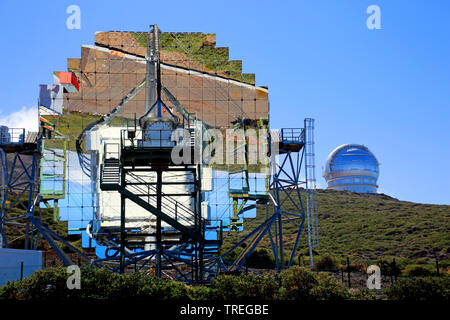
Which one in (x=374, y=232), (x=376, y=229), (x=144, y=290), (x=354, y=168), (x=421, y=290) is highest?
(x=354, y=168)

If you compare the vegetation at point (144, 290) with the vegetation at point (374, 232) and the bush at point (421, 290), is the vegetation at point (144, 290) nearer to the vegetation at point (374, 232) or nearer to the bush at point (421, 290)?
the bush at point (421, 290)

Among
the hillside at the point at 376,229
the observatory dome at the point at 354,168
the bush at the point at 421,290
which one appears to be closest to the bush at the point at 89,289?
the bush at the point at 421,290

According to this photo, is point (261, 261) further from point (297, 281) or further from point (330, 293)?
point (330, 293)

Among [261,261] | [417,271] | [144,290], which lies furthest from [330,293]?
[261,261]

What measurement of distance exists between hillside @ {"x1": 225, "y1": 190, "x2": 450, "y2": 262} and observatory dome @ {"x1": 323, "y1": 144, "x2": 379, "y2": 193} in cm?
716

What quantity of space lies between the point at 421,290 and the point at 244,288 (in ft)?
22.2

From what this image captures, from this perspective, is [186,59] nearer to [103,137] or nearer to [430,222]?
[103,137]

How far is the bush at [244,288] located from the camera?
25452 millimetres

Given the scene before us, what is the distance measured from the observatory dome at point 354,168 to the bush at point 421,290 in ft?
271

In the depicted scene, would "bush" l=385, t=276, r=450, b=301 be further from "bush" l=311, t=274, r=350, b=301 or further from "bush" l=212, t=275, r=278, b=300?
"bush" l=212, t=275, r=278, b=300

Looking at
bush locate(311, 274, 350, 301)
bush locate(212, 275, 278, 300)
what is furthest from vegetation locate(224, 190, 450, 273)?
bush locate(311, 274, 350, 301)

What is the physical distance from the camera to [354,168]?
108 m

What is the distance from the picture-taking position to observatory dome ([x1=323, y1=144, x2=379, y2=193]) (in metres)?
108
